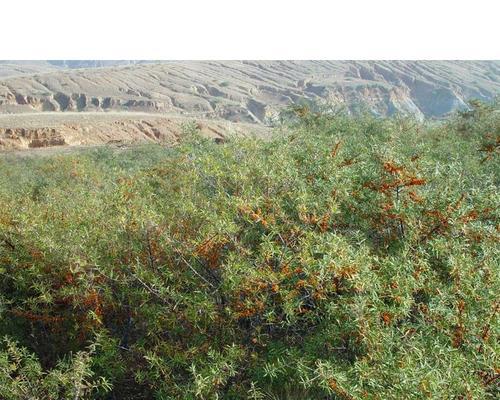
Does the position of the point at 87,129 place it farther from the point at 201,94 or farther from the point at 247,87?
the point at 247,87

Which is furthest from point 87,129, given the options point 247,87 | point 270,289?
point 247,87

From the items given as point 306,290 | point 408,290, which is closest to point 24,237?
point 306,290

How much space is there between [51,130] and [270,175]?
143ft

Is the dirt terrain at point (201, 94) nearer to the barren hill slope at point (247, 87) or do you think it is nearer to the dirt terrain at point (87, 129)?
the dirt terrain at point (87, 129)

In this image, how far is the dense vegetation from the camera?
3.74 m

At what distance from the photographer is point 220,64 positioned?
13425cm

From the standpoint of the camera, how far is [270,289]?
4.24 meters

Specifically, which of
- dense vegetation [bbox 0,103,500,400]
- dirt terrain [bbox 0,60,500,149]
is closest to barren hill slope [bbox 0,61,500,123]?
dirt terrain [bbox 0,60,500,149]

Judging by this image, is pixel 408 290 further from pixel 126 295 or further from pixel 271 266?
pixel 126 295

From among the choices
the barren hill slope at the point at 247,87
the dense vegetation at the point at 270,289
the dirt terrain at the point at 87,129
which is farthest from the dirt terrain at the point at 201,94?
the dense vegetation at the point at 270,289

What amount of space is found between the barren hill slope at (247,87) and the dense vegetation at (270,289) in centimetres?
6355

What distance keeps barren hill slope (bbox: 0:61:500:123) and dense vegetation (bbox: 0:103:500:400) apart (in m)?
63.5

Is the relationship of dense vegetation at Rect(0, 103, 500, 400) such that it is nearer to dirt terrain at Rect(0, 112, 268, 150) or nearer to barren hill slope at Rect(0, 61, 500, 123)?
dirt terrain at Rect(0, 112, 268, 150)

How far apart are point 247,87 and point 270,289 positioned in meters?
110
